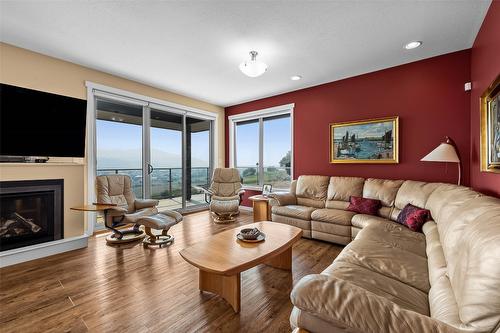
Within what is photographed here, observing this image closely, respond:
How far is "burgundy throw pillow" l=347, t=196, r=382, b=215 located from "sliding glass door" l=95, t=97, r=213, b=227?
137 inches

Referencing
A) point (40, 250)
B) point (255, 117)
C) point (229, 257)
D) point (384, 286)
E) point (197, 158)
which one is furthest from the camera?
point (197, 158)

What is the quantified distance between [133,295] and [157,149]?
3.10 meters

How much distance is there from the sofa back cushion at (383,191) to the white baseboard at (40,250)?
13.5ft

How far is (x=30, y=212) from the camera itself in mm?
2785

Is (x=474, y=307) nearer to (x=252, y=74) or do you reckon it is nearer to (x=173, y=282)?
(x=173, y=282)

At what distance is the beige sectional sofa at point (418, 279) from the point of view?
0.82 metres

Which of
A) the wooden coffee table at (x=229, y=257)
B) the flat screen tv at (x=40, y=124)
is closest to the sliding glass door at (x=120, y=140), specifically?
the flat screen tv at (x=40, y=124)

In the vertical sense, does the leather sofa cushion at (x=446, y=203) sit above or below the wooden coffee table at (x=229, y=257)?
above

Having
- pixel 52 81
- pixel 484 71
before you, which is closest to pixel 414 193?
pixel 484 71

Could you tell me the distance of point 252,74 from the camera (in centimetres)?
274

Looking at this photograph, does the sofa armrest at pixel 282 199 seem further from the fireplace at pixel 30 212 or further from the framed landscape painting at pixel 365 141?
the fireplace at pixel 30 212

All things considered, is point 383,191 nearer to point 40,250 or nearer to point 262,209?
point 262,209

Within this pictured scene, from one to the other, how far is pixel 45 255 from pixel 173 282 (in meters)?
1.87

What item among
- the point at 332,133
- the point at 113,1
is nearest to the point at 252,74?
the point at 113,1
